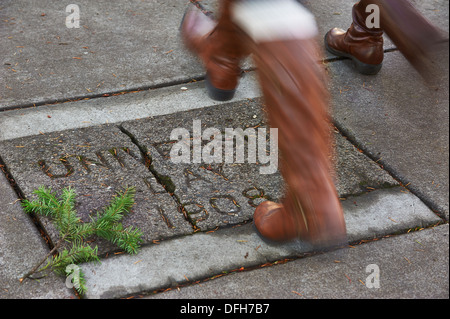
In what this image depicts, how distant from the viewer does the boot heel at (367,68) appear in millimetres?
3355

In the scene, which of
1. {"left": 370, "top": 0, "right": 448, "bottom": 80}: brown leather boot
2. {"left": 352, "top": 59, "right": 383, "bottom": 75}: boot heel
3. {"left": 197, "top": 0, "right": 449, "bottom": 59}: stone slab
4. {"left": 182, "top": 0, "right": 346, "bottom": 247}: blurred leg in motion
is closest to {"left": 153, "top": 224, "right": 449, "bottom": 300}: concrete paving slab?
{"left": 182, "top": 0, "right": 346, "bottom": 247}: blurred leg in motion

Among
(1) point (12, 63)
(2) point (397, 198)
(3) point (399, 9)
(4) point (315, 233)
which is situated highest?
(3) point (399, 9)

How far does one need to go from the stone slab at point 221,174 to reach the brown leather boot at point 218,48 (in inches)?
5.9

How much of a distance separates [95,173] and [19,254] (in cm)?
55

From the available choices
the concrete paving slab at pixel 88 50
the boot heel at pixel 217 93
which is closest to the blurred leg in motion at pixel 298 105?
the boot heel at pixel 217 93

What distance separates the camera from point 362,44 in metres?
3.31

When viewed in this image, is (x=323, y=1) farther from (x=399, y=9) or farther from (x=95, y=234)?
(x=95, y=234)

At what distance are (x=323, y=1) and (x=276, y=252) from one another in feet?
8.95

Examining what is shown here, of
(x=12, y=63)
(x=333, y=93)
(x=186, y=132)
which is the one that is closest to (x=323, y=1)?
(x=333, y=93)

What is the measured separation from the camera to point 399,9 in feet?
6.06

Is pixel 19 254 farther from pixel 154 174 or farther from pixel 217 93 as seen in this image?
pixel 217 93

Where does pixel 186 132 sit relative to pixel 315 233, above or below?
below

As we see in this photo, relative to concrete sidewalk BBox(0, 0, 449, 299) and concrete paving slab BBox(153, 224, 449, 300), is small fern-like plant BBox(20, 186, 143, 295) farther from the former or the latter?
concrete paving slab BBox(153, 224, 449, 300)
